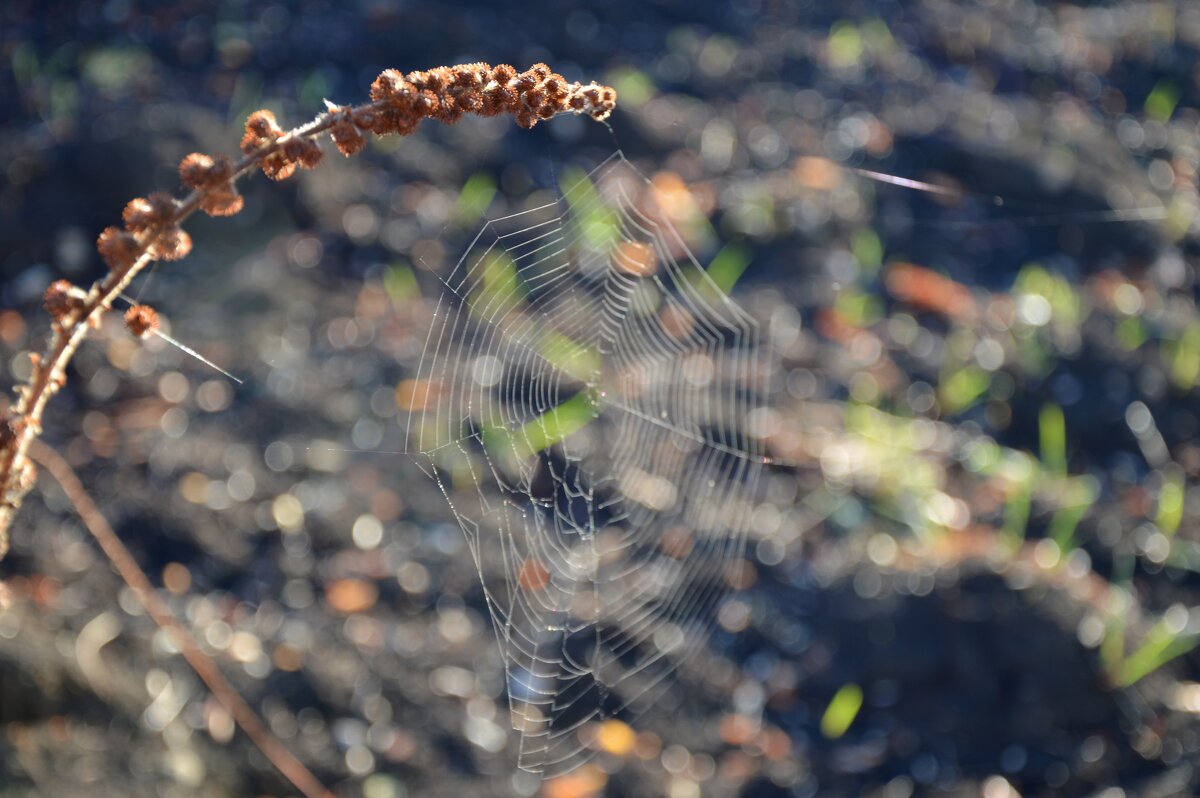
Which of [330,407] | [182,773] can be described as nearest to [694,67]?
[330,407]

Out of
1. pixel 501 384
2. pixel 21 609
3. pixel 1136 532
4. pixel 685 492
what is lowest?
pixel 1136 532

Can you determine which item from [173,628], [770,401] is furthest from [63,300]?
[770,401]

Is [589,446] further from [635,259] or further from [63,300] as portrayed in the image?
[63,300]

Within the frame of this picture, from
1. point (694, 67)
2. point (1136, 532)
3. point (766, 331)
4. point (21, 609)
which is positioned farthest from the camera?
point (694, 67)

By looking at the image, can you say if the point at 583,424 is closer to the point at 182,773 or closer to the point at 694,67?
the point at 182,773

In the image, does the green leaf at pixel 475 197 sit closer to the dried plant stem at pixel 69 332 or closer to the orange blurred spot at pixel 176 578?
the orange blurred spot at pixel 176 578

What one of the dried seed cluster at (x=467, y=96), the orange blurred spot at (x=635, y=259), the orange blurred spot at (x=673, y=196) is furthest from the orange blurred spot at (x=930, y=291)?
the dried seed cluster at (x=467, y=96)

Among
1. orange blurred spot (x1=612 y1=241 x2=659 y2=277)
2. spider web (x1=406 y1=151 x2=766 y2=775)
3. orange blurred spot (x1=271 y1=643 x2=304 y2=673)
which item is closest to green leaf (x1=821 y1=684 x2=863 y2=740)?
spider web (x1=406 y1=151 x2=766 y2=775)
